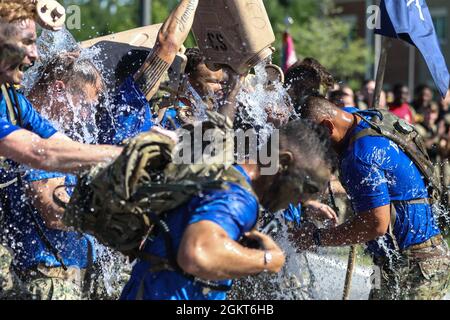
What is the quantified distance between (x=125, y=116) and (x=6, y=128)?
1.31 metres

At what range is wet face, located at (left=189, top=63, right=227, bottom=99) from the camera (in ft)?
20.7

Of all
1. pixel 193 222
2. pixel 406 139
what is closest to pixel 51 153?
pixel 193 222

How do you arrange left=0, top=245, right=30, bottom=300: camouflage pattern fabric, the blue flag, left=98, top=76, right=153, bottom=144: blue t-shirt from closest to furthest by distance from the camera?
left=0, top=245, right=30, bottom=300: camouflage pattern fabric, left=98, top=76, right=153, bottom=144: blue t-shirt, the blue flag

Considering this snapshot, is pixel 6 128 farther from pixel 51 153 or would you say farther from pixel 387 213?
pixel 387 213

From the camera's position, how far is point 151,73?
5.02 metres

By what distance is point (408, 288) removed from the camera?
536 centimetres

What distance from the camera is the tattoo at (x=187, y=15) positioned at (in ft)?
16.3

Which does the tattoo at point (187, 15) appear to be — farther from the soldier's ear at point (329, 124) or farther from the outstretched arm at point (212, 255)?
the outstretched arm at point (212, 255)

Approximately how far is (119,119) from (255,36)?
1.01m

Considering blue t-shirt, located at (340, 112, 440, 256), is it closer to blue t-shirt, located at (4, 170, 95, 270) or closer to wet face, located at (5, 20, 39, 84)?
blue t-shirt, located at (4, 170, 95, 270)

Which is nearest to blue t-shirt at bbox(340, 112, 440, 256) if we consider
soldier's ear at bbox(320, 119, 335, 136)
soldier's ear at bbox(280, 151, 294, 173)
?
soldier's ear at bbox(320, 119, 335, 136)

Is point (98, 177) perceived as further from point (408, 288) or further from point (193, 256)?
point (408, 288)

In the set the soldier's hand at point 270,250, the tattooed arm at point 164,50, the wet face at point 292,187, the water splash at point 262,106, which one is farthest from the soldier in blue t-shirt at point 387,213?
the soldier's hand at point 270,250

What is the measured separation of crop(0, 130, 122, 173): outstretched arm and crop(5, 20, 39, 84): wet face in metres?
0.33
